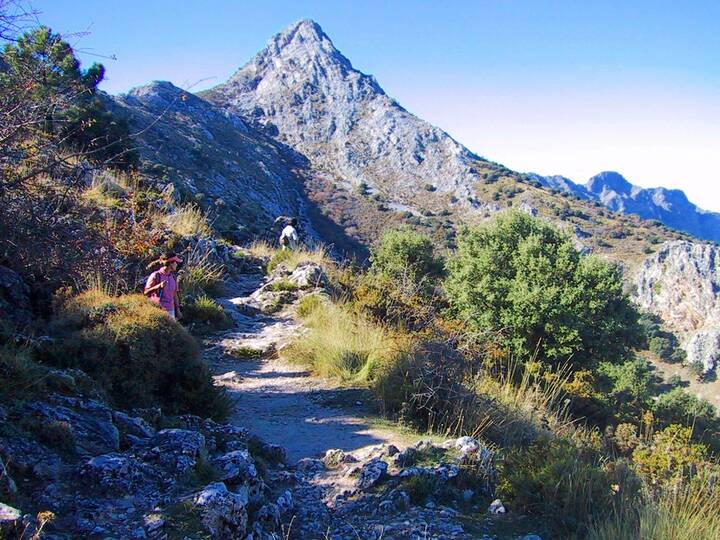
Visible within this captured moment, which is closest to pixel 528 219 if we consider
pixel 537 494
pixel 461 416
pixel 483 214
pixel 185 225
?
pixel 185 225

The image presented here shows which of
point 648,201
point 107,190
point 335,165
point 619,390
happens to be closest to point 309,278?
point 107,190

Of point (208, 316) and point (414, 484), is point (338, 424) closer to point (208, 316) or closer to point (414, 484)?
point (414, 484)

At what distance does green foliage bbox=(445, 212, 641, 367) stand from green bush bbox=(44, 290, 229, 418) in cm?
754

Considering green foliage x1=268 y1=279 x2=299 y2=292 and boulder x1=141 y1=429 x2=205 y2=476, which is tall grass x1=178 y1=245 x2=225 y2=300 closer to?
green foliage x1=268 y1=279 x2=299 y2=292

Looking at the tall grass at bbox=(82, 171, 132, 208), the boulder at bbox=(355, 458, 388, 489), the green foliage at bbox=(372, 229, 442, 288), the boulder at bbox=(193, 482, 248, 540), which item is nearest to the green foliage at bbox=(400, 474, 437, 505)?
the boulder at bbox=(355, 458, 388, 489)

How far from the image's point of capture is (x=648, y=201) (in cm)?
15688

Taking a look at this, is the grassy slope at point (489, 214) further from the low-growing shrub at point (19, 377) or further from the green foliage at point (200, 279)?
the low-growing shrub at point (19, 377)

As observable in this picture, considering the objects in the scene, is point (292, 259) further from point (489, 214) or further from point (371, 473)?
point (489, 214)

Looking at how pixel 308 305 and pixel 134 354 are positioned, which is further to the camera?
pixel 308 305

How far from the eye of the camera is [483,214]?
59250 millimetres

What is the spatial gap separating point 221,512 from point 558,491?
2493 mm

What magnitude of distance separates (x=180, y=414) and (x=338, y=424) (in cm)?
169

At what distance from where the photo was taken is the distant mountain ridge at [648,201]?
14650 cm

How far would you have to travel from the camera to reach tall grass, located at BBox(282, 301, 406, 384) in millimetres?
6695
